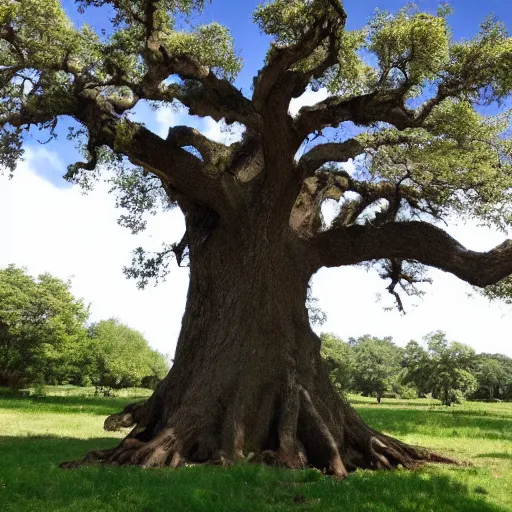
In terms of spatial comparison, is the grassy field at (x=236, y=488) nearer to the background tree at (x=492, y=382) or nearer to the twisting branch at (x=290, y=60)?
the twisting branch at (x=290, y=60)

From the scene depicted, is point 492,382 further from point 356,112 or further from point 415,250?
point 356,112

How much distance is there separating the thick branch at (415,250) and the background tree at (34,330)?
92.3ft

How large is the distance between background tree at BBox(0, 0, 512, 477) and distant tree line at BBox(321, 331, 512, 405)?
1345 inches

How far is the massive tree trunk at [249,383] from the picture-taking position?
1058 cm

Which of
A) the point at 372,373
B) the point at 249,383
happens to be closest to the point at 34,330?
the point at 249,383

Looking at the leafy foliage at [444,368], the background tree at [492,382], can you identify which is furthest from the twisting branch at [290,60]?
the background tree at [492,382]

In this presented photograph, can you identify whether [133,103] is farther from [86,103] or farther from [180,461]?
[180,461]

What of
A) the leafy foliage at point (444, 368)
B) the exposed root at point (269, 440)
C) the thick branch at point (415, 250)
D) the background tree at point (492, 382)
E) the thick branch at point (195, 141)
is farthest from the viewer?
the background tree at point (492, 382)

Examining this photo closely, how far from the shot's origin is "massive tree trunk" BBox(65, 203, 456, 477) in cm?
1058

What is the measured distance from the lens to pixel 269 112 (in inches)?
437

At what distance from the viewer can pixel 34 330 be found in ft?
118

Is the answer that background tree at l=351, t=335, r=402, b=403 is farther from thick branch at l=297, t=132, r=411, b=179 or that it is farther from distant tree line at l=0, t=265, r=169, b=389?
thick branch at l=297, t=132, r=411, b=179

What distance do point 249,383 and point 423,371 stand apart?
4787 centimetres

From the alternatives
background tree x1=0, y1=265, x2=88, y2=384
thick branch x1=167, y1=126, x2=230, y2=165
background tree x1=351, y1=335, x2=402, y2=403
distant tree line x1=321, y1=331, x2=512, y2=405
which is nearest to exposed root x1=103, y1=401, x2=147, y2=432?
thick branch x1=167, y1=126, x2=230, y2=165
